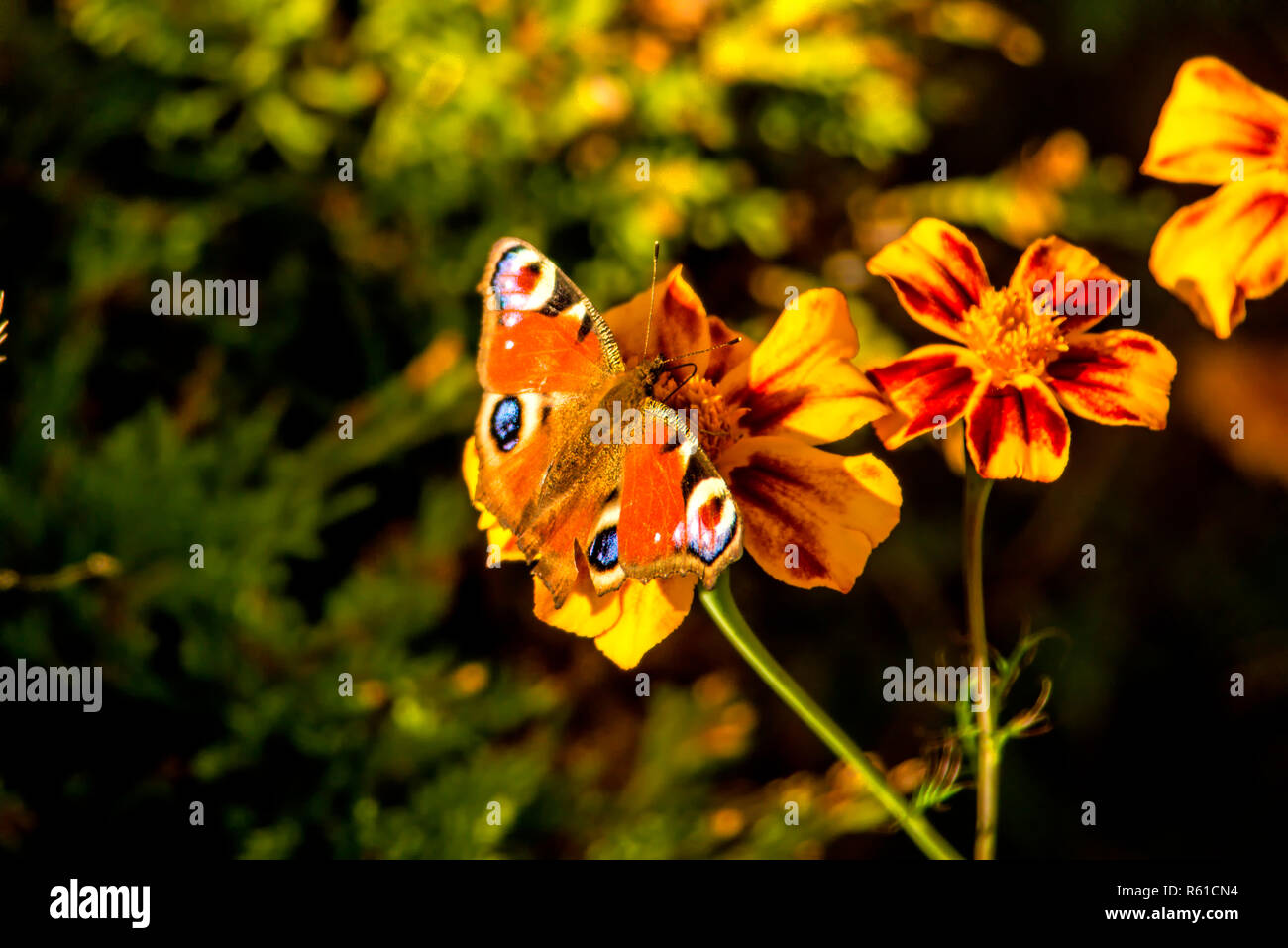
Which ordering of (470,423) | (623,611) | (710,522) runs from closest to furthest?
1. (710,522)
2. (623,611)
3. (470,423)

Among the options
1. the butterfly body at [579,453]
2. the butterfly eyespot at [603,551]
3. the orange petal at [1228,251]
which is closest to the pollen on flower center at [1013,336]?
the orange petal at [1228,251]

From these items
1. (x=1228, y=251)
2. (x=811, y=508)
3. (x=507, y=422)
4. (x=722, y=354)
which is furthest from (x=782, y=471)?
(x=1228, y=251)

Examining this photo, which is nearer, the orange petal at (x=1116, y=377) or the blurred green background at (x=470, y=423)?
the orange petal at (x=1116, y=377)

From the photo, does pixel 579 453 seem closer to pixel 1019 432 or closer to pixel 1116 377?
pixel 1019 432

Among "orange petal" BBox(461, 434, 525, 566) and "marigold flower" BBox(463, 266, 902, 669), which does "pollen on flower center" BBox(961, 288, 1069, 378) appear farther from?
"orange petal" BBox(461, 434, 525, 566)

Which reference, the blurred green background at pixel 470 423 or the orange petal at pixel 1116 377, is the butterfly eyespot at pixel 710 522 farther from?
the blurred green background at pixel 470 423

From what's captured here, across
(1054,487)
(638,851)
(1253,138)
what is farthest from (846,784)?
(1253,138)

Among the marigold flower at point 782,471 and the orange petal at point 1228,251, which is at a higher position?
the orange petal at point 1228,251
